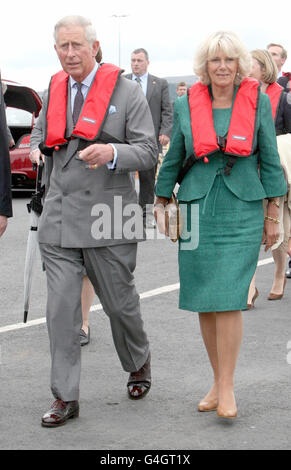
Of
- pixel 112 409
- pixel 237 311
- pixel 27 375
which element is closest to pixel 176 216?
pixel 237 311

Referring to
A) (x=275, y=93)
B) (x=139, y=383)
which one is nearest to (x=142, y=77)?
(x=275, y=93)

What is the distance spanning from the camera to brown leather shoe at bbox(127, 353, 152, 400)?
5.57 meters

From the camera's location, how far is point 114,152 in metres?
5.08

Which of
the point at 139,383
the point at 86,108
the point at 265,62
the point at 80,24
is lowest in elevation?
the point at 139,383

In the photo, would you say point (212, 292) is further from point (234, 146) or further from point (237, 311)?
point (234, 146)

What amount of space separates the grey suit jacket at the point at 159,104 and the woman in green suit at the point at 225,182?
310 inches

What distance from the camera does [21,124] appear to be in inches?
668

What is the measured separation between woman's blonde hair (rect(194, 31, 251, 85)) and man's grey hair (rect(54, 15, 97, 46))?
21.5 inches

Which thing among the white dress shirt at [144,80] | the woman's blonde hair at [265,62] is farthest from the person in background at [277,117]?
the white dress shirt at [144,80]

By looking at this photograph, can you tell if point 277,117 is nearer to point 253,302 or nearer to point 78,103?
point 253,302

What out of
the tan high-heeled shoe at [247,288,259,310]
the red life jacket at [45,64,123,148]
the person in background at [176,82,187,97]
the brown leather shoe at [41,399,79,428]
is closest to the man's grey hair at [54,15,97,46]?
the red life jacket at [45,64,123,148]

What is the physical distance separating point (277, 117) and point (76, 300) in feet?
10.9

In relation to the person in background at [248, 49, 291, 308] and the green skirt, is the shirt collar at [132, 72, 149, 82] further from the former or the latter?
the green skirt

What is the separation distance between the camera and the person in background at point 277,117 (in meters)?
7.44
